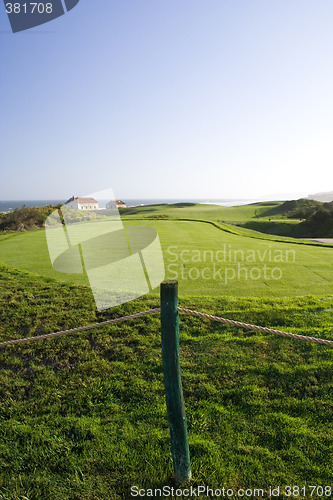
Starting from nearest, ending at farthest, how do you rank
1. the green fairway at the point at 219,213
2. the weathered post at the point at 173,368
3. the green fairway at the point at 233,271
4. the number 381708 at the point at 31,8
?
the weathered post at the point at 173,368
the number 381708 at the point at 31,8
the green fairway at the point at 233,271
the green fairway at the point at 219,213

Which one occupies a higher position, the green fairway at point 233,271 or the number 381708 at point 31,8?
the number 381708 at point 31,8

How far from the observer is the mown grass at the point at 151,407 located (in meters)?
2.42

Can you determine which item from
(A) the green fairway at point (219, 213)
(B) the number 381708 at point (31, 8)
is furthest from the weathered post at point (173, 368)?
(A) the green fairway at point (219, 213)

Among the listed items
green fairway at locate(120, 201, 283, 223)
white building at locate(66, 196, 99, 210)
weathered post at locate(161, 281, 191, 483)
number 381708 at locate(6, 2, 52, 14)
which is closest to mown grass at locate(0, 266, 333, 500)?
weathered post at locate(161, 281, 191, 483)

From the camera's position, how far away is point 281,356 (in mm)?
4059

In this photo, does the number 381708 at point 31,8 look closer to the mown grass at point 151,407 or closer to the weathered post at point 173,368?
the mown grass at point 151,407

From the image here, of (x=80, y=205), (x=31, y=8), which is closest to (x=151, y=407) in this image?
(x=31, y=8)


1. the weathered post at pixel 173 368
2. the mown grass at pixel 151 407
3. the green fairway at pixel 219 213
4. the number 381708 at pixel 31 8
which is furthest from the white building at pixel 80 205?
the weathered post at pixel 173 368

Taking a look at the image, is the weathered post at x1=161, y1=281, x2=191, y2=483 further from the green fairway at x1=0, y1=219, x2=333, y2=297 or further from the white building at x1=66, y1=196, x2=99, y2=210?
the white building at x1=66, y1=196, x2=99, y2=210

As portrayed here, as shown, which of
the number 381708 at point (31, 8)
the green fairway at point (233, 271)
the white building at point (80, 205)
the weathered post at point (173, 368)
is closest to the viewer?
the weathered post at point (173, 368)

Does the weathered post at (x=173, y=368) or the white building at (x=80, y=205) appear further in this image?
the white building at (x=80, y=205)

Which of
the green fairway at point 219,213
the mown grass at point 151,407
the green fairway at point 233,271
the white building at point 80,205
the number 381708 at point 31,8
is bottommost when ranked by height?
the mown grass at point 151,407

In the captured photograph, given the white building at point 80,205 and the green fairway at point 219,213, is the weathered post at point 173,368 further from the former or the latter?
the green fairway at point 219,213

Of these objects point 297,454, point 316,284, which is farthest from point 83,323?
point 316,284
